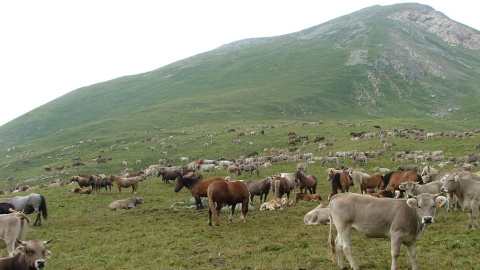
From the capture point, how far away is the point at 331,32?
630 feet

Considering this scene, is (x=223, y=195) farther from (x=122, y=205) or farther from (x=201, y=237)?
(x=122, y=205)

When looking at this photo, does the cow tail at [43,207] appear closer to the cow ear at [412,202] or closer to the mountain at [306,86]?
the cow ear at [412,202]

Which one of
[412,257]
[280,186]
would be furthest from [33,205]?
[412,257]

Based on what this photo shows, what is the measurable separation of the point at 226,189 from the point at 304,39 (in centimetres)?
18983

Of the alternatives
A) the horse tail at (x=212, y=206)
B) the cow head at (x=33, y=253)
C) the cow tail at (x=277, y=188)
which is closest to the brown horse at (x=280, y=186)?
the cow tail at (x=277, y=188)

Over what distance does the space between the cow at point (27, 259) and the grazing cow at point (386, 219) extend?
7900 mm

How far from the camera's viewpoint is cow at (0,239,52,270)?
9070 millimetres

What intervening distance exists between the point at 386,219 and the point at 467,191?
22.1 feet

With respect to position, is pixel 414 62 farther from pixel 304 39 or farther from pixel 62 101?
pixel 62 101

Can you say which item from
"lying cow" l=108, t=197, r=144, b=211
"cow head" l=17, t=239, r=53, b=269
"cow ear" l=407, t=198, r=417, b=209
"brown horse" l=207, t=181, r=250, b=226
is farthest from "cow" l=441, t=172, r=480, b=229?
"lying cow" l=108, t=197, r=144, b=211

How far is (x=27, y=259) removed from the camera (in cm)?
923

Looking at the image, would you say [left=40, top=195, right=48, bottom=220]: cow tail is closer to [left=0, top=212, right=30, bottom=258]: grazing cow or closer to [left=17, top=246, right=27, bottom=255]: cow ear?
[left=0, top=212, right=30, bottom=258]: grazing cow

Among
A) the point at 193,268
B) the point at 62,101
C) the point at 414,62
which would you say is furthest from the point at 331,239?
the point at 62,101

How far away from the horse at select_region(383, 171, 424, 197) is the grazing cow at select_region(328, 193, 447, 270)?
11.4 metres
